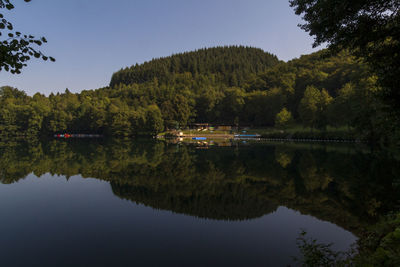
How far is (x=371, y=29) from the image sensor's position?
944 cm

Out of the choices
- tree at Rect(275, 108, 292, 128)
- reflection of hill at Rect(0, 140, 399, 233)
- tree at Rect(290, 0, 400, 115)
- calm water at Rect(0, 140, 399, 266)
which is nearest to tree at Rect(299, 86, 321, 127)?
tree at Rect(275, 108, 292, 128)

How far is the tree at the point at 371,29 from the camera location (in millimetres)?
8812

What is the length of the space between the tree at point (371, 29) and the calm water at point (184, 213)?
22.0 feet

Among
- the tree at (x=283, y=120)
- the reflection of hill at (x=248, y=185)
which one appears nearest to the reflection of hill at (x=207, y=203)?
the reflection of hill at (x=248, y=185)

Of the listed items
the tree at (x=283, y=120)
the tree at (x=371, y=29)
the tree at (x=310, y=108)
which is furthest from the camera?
the tree at (x=283, y=120)

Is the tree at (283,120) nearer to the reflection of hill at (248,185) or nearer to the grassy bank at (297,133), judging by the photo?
the grassy bank at (297,133)

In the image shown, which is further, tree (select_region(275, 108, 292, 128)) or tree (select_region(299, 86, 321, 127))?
tree (select_region(275, 108, 292, 128))

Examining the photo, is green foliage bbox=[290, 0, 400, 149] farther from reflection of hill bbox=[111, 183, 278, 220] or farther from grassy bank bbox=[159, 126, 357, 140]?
grassy bank bbox=[159, 126, 357, 140]

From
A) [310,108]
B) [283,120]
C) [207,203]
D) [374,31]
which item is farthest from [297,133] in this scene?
[374,31]

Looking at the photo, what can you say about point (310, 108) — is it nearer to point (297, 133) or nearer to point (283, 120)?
point (297, 133)

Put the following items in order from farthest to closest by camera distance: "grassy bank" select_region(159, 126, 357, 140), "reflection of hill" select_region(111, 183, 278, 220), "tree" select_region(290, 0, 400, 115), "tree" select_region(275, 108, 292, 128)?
1. "tree" select_region(275, 108, 292, 128)
2. "grassy bank" select_region(159, 126, 357, 140)
3. "reflection of hill" select_region(111, 183, 278, 220)
4. "tree" select_region(290, 0, 400, 115)

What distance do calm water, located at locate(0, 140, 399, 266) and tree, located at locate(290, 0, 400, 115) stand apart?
670cm

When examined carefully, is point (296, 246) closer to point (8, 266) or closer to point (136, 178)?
point (8, 266)

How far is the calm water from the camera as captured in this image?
10.4 m
